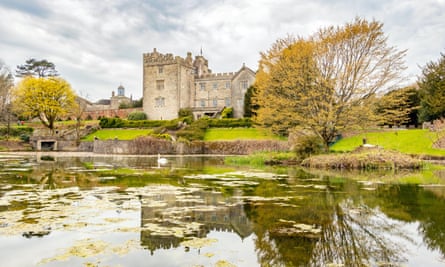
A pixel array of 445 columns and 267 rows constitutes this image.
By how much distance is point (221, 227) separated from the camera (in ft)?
22.5

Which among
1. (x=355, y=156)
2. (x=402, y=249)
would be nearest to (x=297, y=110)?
(x=355, y=156)

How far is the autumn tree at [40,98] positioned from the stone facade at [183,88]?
41.7 ft

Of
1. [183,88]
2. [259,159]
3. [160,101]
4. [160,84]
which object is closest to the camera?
[259,159]

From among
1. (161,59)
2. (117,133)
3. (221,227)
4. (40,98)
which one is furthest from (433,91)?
(40,98)

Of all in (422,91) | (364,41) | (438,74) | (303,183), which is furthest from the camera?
(422,91)

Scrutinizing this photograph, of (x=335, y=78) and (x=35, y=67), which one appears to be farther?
(x=35, y=67)

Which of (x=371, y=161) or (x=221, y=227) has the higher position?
(x=371, y=161)

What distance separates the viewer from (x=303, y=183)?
43.7ft

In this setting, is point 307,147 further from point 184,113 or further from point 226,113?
point 184,113

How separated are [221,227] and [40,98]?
51.6 metres

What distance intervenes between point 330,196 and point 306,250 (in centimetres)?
517

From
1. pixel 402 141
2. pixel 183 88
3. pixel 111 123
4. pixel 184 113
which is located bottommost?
pixel 402 141

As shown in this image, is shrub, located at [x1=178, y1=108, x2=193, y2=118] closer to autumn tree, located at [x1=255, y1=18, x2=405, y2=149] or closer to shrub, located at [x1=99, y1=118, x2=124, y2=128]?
shrub, located at [x1=99, y1=118, x2=124, y2=128]

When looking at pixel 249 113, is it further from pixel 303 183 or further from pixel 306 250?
pixel 306 250
